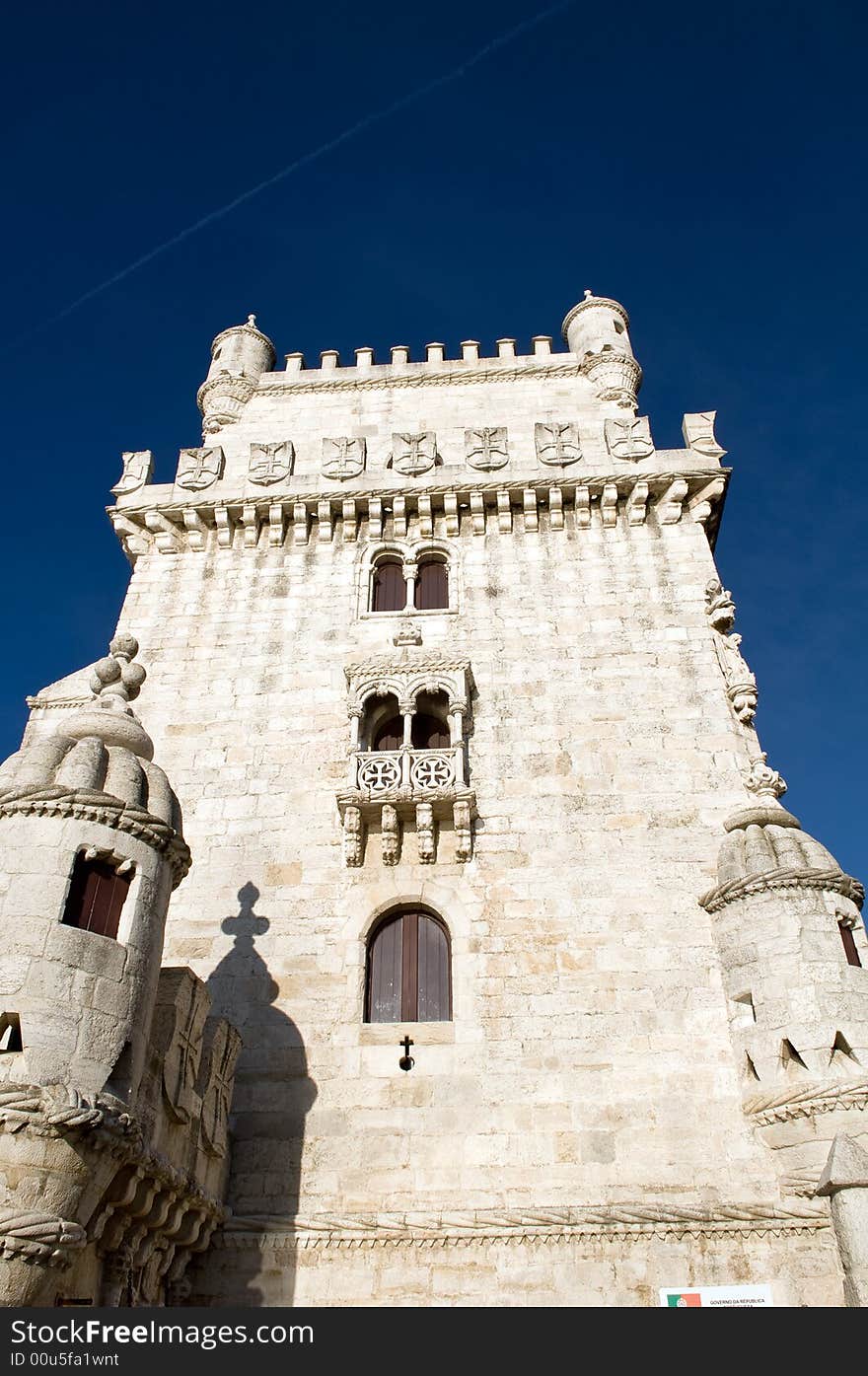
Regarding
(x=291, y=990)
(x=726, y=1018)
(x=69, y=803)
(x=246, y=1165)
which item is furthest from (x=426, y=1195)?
(x=69, y=803)

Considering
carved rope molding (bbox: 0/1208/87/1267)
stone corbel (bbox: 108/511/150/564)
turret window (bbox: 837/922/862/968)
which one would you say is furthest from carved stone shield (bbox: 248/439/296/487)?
carved rope molding (bbox: 0/1208/87/1267)

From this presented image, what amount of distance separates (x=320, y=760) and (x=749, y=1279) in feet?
31.2

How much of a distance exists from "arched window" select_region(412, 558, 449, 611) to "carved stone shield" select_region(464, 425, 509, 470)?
2.42 meters

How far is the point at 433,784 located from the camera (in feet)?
51.7

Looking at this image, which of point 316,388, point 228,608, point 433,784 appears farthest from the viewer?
point 316,388

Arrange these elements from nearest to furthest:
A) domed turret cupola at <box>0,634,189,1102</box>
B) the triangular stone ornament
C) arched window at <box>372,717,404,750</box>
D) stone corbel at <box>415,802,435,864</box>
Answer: domed turret cupola at <box>0,634,189,1102</box>
the triangular stone ornament
stone corbel at <box>415,802,435,864</box>
arched window at <box>372,717,404,750</box>

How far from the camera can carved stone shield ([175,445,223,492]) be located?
21.2 metres

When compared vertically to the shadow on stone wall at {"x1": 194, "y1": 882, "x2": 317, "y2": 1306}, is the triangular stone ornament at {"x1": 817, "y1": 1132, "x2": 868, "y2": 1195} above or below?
below

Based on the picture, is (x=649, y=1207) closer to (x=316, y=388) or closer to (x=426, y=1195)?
(x=426, y=1195)

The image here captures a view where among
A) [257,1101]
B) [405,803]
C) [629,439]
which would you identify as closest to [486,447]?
[629,439]

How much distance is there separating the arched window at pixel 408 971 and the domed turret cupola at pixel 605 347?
509 inches

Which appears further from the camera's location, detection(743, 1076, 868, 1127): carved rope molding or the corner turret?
the corner turret

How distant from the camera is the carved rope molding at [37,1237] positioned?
838cm

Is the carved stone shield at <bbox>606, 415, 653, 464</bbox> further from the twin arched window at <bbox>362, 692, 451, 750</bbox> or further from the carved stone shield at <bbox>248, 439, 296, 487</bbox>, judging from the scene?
the twin arched window at <bbox>362, 692, 451, 750</bbox>
